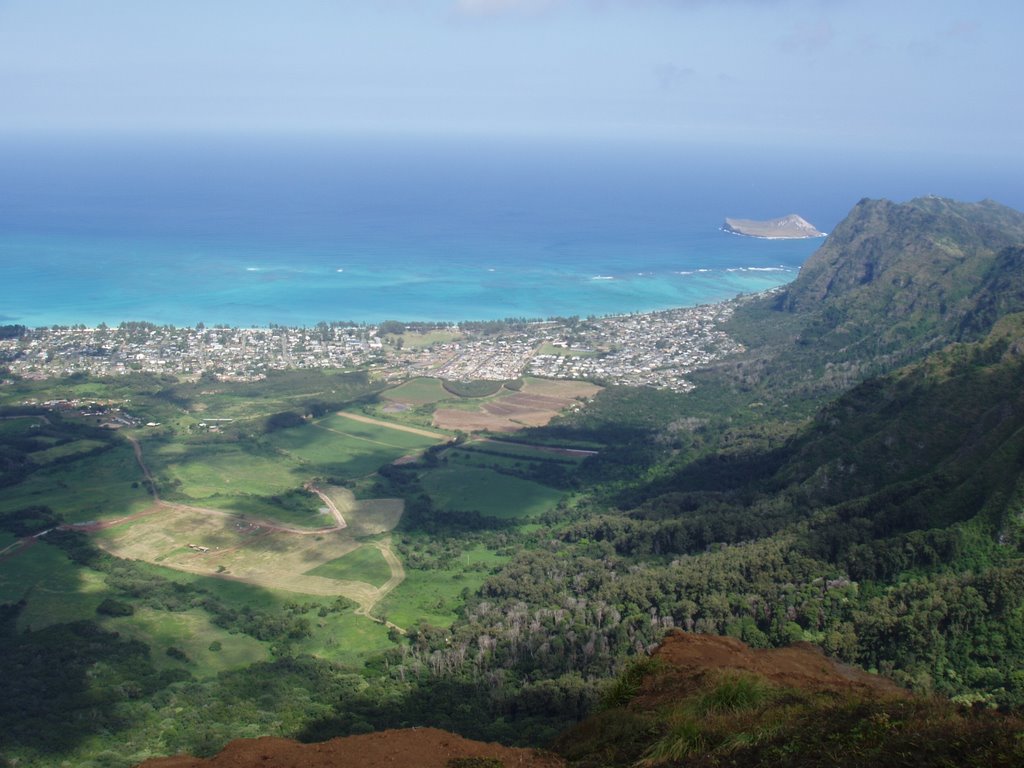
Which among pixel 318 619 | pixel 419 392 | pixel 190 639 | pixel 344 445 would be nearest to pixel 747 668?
pixel 318 619

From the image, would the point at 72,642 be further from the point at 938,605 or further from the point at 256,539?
the point at 938,605

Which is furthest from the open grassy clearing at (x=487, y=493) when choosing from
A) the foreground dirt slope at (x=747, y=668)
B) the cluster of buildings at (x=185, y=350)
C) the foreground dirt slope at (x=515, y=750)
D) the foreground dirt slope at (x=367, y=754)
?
the foreground dirt slope at (x=367, y=754)

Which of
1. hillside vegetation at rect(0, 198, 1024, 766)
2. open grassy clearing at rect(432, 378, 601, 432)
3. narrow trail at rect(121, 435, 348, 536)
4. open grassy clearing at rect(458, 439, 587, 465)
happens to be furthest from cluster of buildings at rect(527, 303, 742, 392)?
narrow trail at rect(121, 435, 348, 536)

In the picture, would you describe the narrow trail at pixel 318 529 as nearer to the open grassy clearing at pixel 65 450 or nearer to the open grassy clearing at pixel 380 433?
the open grassy clearing at pixel 65 450

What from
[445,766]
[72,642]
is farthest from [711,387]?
[445,766]

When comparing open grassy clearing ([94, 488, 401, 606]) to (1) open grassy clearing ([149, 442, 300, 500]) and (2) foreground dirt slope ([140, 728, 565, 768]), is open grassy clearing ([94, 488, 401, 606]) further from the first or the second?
(2) foreground dirt slope ([140, 728, 565, 768])

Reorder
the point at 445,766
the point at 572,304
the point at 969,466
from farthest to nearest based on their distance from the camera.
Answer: the point at 572,304 → the point at 969,466 → the point at 445,766
